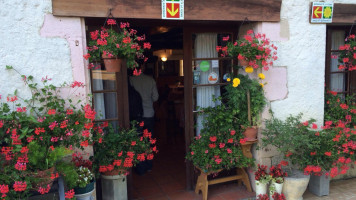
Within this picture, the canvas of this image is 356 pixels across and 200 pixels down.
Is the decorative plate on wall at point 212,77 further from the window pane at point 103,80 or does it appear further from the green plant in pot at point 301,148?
the window pane at point 103,80

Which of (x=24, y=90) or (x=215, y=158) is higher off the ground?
(x=24, y=90)

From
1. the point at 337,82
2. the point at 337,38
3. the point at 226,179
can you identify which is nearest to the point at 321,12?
the point at 337,38

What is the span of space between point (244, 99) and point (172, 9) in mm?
1573

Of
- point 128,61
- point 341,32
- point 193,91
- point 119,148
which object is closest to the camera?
point 128,61

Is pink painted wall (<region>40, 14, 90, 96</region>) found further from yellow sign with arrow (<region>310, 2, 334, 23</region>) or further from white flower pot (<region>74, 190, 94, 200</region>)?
yellow sign with arrow (<region>310, 2, 334, 23</region>)

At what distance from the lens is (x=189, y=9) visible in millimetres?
3770

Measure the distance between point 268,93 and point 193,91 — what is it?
43.4 inches

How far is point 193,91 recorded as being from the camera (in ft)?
14.9

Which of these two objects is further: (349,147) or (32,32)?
(349,147)

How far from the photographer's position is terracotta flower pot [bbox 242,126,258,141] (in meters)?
4.07

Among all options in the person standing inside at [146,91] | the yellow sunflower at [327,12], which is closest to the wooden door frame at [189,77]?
the person standing inside at [146,91]

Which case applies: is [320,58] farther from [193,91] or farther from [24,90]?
[24,90]

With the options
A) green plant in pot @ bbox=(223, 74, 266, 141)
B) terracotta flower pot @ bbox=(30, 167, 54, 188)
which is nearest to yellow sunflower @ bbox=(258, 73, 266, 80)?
green plant in pot @ bbox=(223, 74, 266, 141)

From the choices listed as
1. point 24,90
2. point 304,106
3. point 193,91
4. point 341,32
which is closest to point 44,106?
point 24,90
